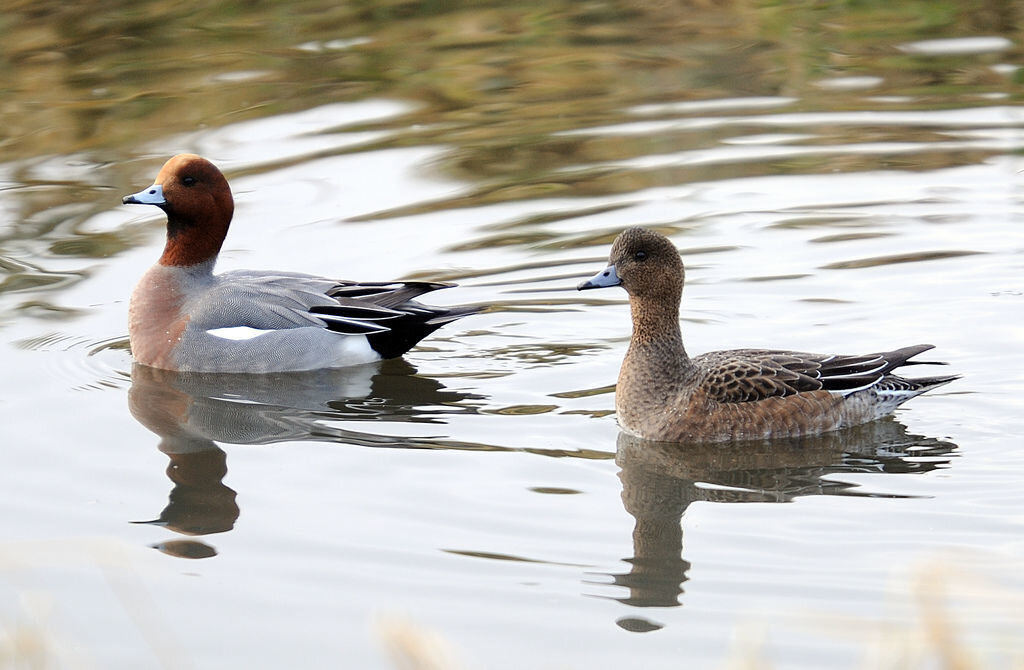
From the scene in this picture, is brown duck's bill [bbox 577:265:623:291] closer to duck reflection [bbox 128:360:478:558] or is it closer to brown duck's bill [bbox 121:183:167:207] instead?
duck reflection [bbox 128:360:478:558]

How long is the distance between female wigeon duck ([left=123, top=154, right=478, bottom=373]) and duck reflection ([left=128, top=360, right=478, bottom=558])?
11cm

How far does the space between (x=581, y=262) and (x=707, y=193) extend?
154 centimetres

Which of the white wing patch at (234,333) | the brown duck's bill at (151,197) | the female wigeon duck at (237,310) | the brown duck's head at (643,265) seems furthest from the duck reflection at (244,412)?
the brown duck's head at (643,265)

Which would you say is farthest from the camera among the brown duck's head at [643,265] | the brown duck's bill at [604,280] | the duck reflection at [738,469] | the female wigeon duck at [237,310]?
the female wigeon duck at [237,310]

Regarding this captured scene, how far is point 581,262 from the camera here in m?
9.59

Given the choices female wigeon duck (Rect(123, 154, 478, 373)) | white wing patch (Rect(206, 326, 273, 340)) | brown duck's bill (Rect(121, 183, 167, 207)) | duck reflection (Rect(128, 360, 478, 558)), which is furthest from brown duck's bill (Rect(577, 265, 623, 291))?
brown duck's bill (Rect(121, 183, 167, 207))

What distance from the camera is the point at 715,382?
7117 mm

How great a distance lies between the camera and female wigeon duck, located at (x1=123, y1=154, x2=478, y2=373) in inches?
336

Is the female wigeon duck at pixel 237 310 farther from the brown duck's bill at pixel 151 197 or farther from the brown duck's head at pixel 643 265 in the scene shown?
Answer: the brown duck's head at pixel 643 265

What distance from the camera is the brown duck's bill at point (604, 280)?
7.03 m

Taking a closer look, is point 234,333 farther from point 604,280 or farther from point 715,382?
point 715,382

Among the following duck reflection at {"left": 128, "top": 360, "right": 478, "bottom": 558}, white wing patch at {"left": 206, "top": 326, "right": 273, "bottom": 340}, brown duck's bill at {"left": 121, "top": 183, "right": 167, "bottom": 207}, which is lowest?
duck reflection at {"left": 128, "top": 360, "right": 478, "bottom": 558}

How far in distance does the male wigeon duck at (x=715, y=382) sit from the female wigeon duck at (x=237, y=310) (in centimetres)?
157

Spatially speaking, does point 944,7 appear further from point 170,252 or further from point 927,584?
point 927,584
